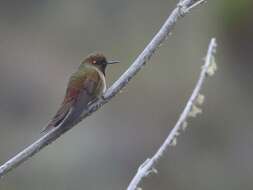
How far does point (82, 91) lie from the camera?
4.43 m

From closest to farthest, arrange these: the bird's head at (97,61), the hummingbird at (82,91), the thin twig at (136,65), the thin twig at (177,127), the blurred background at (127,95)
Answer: the thin twig at (177,127)
the thin twig at (136,65)
the hummingbird at (82,91)
the bird's head at (97,61)
the blurred background at (127,95)

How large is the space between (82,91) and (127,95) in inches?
360

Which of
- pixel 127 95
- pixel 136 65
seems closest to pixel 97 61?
pixel 136 65

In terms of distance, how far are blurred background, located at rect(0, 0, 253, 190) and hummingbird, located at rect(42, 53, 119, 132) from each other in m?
7.12

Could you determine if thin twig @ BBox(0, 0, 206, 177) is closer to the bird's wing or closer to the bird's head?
the bird's wing

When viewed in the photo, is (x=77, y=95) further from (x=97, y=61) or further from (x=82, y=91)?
(x=97, y=61)

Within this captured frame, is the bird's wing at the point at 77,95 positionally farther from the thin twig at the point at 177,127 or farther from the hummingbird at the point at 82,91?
the thin twig at the point at 177,127

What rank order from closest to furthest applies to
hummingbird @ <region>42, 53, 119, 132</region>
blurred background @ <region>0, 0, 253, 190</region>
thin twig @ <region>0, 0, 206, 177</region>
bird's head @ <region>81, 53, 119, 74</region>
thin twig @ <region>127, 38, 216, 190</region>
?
1. thin twig @ <region>127, 38, 216, 190</region>
2. thin twig @ <region>0, 0, 206, 177</region>
3. hummingbird @ <region>42, 53, 119, 132</region>
4. bird's head @ <region>81, 53, 119, 74</region>
5. blurred background @ <region>0, 0, 253, 190</region>

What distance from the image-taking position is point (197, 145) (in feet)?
43.0

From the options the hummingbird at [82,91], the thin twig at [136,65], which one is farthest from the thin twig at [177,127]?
the hummingbird at [82,91]

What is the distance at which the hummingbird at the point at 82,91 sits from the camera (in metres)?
3.95

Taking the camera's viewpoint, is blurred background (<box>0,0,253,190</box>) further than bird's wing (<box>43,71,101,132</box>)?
Yes

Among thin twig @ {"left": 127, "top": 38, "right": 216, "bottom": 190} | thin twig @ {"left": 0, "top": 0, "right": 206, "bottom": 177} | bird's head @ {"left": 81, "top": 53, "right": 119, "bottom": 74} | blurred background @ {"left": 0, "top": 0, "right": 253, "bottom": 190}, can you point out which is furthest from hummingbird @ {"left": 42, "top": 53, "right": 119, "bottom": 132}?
blurred background @ {"left": 0, "top": 0, "right": 253, "bottom": 190}

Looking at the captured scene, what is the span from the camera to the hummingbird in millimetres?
3947
